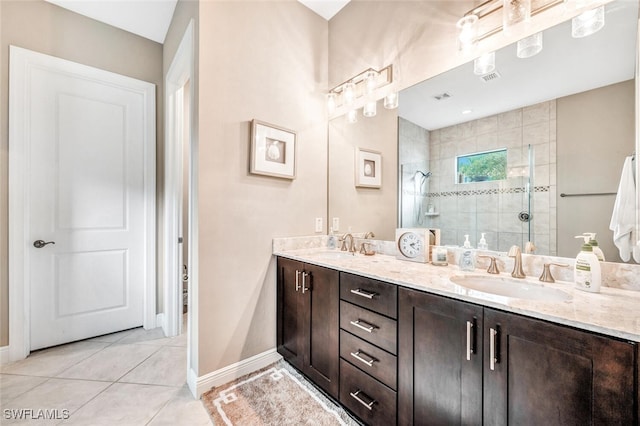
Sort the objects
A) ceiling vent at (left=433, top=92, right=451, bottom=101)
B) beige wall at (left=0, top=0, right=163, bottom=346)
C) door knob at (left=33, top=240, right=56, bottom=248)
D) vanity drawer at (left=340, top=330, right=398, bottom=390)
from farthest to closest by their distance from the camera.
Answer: door knob at (left=33, top=240, right=56, bottom=248)
beige wall at (left=0, top=0, right=163, bottom=346)
ceiling vent at (left=433, top=92, right=451, bottom=101)
vanity drawer at (left=340, top=330, right=398, bottom=390)

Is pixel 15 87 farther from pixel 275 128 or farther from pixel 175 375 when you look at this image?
pixel 175 375

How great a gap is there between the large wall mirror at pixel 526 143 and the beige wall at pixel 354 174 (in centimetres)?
3

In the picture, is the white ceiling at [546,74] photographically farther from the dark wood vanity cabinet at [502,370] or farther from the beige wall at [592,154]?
the dark wood vanity cabinet at [502,370]

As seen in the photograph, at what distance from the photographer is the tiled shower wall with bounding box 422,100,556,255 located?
4.00 feet

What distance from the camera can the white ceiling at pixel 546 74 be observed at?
1.05 meters

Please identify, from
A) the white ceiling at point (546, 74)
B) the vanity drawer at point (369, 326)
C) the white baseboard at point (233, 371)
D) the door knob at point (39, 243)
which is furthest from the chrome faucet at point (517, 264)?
the door knob at point (39, 243)

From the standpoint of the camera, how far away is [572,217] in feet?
3.78

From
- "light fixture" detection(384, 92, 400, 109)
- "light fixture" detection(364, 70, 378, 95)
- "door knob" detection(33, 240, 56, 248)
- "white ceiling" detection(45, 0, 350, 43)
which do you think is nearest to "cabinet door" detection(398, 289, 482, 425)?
"light fixture" detection(384, 92, 400, 109)

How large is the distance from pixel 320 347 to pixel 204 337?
75 cm

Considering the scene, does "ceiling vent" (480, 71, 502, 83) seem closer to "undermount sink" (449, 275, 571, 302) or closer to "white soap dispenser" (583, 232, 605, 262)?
"white soap dispenser" (583, 232, 605, 262)

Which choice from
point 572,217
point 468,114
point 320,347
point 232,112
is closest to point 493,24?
point 468,114

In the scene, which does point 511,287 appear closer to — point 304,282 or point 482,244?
point 482,244

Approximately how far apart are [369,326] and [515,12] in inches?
66.3

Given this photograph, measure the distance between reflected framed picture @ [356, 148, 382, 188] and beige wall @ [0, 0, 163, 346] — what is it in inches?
80.5
